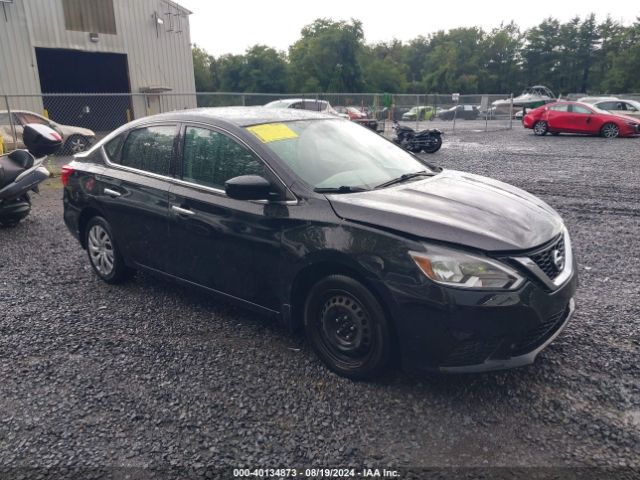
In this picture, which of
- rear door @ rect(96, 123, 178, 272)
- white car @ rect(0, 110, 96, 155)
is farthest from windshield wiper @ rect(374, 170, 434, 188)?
white car @ rect(0, 110, 96, 155)

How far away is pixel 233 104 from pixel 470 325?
732 inches

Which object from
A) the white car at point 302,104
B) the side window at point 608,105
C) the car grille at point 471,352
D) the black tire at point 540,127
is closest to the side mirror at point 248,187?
the car grille at point 471,352

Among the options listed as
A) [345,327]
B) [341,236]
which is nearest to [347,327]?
[345,327]

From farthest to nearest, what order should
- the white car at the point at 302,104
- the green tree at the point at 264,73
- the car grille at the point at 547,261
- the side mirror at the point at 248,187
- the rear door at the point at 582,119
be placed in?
the green tree at the point at 264,73 < the rear door at the point at 582,119 < the white car at the point at 302,104 < the side mirror at the point at 248,187 < the car grille at the point at 547,261

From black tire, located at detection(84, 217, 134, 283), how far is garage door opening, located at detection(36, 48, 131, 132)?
18180 mm

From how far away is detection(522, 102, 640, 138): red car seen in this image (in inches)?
761

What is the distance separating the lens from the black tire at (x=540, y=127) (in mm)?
21078

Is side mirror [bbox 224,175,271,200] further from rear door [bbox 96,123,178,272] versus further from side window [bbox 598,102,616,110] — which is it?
side window [bbox 598,102,616,110]

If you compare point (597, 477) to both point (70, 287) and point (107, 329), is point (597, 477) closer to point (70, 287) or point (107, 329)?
point (107, 329)

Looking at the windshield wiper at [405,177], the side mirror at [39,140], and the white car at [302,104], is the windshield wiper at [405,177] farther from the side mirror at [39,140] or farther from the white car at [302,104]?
the white car at [302,104]

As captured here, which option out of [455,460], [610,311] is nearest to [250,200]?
[455,460]

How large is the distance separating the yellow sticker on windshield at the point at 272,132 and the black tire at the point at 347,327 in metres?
1.19

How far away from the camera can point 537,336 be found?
2967mm

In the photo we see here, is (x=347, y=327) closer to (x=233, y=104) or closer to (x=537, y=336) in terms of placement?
(x=537, y=336)
